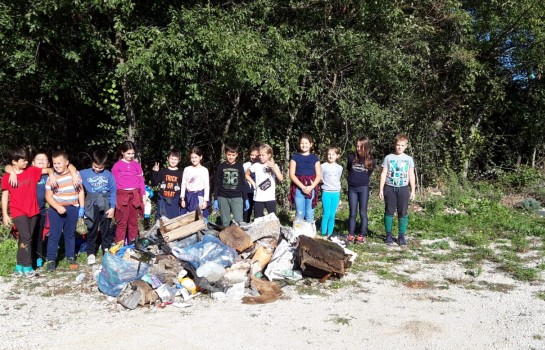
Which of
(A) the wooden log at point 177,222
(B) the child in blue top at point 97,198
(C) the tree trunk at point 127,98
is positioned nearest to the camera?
(A) the wooden log at point 177,222

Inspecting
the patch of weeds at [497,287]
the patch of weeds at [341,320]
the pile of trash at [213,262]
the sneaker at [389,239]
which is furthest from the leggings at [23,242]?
the patch of weeds at [497,287]

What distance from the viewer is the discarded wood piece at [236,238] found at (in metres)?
5.56

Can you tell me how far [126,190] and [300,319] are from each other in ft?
11.1

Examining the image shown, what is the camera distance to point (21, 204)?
18.3ft

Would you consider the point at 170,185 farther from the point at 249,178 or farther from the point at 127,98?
the point at 127,98

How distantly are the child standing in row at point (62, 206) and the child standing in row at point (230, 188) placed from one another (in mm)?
1916

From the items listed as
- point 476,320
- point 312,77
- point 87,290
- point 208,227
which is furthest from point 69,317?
point 312,77

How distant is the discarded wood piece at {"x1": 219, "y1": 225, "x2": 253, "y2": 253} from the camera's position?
5559 millimetres

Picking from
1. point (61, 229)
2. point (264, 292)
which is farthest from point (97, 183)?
point (264, 292)

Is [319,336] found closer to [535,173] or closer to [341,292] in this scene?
[341,292]

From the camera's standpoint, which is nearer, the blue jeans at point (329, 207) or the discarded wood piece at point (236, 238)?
the discarded wood piece at point (236, 238)

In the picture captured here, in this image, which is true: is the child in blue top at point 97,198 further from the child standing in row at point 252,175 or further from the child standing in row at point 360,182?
the child standing in row at point 360,182

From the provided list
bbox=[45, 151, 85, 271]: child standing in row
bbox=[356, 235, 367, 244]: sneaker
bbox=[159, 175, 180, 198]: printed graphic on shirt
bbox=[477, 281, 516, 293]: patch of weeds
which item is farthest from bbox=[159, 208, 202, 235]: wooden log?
bbox=[477, 281, 516, 293]: patch of weeds

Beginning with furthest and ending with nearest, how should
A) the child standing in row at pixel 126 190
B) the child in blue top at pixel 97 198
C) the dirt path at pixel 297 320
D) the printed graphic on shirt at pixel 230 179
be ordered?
the printed graphic on shirt at pixel 230 179, the child standing in row at pixel 126 190, the child in blue top at pixel 97 198, the dirt path at pixel 297 320
